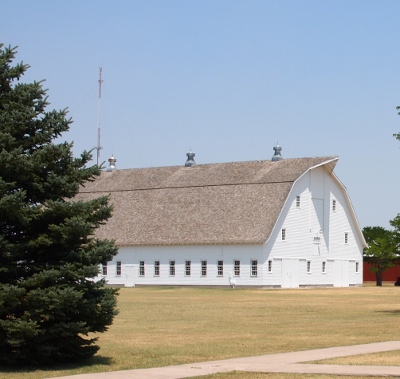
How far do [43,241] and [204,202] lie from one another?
193 ft

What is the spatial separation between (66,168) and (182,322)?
13926mm

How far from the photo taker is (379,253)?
3681 inches

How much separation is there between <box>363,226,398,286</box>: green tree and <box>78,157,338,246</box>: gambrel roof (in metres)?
15.3

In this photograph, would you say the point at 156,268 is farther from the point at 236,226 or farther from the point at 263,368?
the point at 263,368

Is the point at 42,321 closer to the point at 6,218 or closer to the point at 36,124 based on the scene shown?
the point at 6,218

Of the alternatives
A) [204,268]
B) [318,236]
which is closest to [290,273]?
[318,236]

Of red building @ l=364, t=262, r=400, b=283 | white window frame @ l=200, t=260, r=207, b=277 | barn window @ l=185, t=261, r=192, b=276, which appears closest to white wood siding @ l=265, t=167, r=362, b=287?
white window frame @ l=200, t=260, r=207, b=277

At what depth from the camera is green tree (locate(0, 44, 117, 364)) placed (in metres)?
18.1

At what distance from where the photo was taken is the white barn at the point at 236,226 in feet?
243

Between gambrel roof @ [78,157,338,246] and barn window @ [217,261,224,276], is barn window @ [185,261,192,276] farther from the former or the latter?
barn window @ [217,261,224,276]

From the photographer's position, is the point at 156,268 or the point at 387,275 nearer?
the point at 156,268

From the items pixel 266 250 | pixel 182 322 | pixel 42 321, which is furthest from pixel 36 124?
pixel 266 250

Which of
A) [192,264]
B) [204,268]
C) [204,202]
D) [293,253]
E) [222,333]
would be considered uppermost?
[204,202]

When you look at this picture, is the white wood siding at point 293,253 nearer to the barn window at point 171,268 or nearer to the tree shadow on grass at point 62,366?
the barn window at point 171,268
